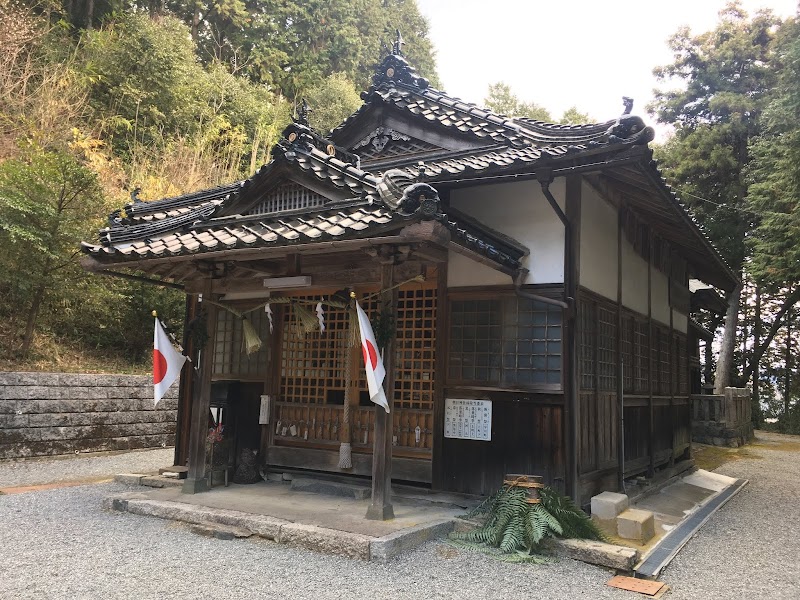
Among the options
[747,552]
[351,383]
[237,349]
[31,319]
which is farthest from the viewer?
[31,319]

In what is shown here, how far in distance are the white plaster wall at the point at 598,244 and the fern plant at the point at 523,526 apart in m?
3.15

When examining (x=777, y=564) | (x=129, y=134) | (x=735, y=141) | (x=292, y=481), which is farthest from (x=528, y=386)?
(x=735, y=141)

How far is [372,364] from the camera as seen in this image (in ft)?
21.5

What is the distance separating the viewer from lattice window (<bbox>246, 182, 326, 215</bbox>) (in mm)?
7500

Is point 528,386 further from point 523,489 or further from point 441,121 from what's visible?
point 441,121

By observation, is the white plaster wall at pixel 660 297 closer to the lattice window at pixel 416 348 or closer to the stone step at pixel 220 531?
the lattice window at pixel 416 348

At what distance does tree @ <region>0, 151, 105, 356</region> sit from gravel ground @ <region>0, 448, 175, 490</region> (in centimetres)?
353

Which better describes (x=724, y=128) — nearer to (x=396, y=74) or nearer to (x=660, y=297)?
(x=660, y=297)

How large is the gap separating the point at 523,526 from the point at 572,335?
2563 millimetres

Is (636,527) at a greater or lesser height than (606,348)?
lesser

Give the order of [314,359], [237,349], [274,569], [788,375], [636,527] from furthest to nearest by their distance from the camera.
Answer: [788,375]
[237,349]
[314,359]
[636,527]
[274,569]

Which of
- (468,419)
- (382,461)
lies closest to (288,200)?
(382,461)

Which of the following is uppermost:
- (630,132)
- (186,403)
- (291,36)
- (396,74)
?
(291,36)

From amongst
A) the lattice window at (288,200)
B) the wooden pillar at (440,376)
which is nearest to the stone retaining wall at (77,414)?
the lattice window at (288,200)
